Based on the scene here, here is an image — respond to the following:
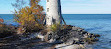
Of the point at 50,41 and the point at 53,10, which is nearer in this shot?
the point at 50,41

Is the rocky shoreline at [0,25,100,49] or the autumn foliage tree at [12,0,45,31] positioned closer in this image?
the rocky shoreline at [0,25,100,49]

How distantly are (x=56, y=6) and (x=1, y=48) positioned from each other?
1608 centimetres

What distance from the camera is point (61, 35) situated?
24.7m

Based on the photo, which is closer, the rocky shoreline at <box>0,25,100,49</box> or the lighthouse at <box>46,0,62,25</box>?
the rocky shoreline at <box>0,25,100,49</box>

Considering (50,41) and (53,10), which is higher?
(53,10)

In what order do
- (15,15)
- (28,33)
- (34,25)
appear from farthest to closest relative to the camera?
(15,15) → (34,25) → (28,33)

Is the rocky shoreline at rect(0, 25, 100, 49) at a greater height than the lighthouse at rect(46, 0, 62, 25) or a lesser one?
lesser

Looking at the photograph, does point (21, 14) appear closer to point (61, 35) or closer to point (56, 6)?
point (56, 6)

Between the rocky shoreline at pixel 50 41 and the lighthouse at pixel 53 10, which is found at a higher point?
the lighthouse at pixel 53 10

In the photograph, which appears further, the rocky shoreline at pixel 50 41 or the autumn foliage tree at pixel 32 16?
the autumn foliage tree at pixel 32 16

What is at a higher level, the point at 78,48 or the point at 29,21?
the point at 29,21

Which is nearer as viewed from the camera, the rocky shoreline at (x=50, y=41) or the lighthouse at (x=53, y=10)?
the rocky shoreline at (x=50, y=41)

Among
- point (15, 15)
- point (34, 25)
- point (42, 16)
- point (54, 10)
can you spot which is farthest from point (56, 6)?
point (15, 15)

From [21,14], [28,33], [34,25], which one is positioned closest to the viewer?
[28,33]
